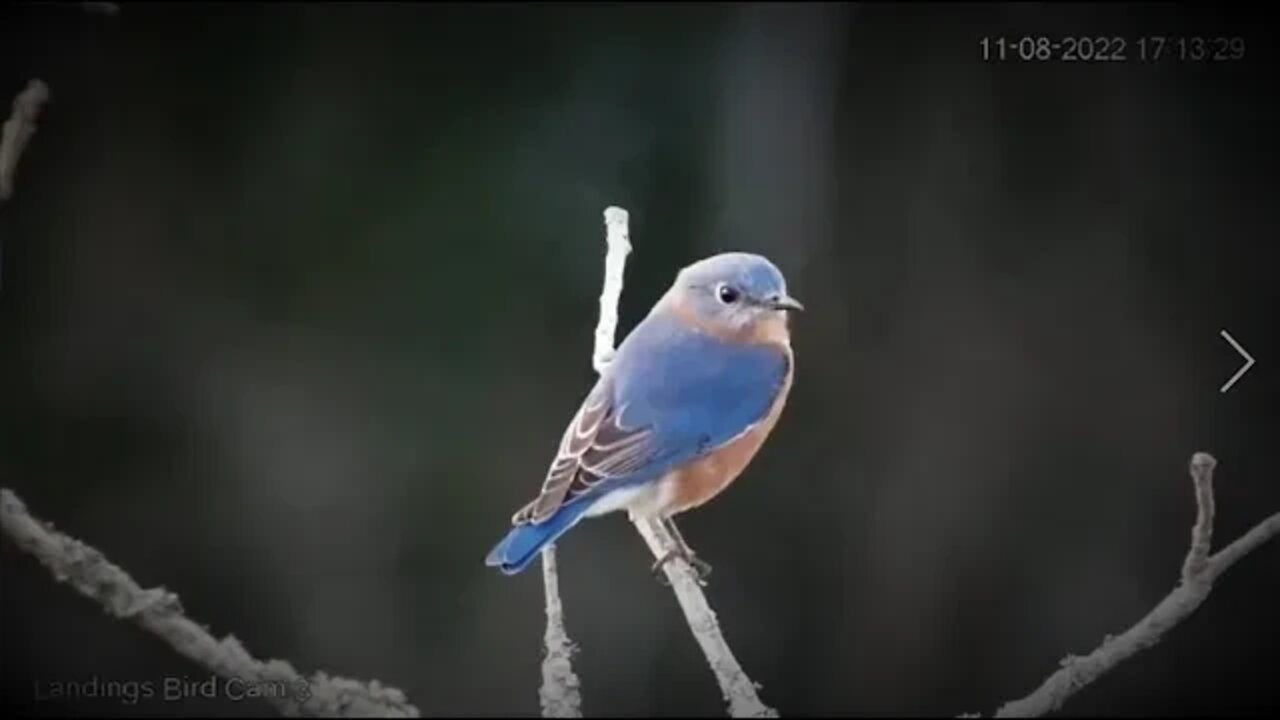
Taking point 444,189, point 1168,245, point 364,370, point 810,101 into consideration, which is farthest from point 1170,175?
point 364,370

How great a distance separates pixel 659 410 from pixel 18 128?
0.71m

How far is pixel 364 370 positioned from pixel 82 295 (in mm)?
294

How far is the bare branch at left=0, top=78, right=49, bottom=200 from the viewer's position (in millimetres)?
1714

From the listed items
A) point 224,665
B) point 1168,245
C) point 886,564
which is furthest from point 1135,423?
point 224,665

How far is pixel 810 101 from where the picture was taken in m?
1.77

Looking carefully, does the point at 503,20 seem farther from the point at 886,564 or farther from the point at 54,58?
the point at 886,564

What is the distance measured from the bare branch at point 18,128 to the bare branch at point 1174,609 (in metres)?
1.15

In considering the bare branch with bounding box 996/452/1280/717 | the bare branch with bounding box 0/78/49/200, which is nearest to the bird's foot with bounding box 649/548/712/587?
the bare branch with bounding box 996/452/1280/717

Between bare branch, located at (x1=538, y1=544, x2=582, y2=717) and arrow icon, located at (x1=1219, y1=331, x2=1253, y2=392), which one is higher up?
arrow icon, located at (x1=1219, y1=331, x2=1253, y2=392)

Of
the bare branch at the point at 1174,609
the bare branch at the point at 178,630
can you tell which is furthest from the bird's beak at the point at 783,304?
the bare branch at the point at 178,630

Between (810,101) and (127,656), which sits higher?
(810,101)

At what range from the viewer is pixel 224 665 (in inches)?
69.3

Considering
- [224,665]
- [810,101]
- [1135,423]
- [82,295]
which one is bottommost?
[224,665]

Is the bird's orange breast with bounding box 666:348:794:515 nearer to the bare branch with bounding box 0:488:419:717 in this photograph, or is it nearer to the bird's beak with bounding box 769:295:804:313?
the bird's beak with bounding box 769:295:804:313
